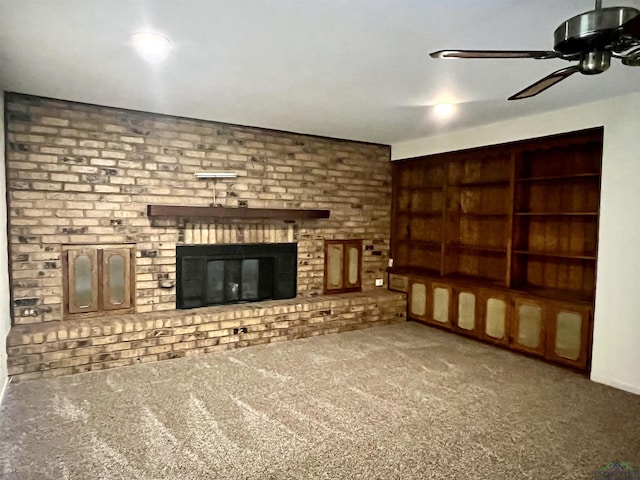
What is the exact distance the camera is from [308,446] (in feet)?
8.42

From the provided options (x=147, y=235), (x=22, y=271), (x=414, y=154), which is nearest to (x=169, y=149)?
(x=147, y=235)

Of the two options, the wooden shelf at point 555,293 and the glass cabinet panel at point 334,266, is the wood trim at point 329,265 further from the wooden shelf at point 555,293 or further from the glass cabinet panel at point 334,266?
the wooden shelf at point 555,293

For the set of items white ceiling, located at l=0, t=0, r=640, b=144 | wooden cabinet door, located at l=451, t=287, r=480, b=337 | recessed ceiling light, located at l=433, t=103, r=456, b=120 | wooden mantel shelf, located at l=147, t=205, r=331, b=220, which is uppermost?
recessed ceiling light, located at l=433, t=103, r=456, b=120

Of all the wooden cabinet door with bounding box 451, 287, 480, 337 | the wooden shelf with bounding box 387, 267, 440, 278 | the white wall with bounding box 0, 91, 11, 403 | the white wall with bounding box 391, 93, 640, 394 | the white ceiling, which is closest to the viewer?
the white ceiling

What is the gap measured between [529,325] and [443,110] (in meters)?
2.28

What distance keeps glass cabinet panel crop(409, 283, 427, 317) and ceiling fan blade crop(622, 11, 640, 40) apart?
163 inches

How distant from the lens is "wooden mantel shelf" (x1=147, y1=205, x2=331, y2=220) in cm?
418

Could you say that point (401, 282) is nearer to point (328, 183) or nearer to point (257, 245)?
point (328, 183)

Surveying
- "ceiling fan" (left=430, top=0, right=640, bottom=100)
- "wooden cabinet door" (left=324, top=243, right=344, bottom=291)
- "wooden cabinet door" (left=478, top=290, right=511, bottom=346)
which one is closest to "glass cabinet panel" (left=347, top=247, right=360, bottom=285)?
"wooden cabinet door" (left=324, top=243, right=344, bottom=291)

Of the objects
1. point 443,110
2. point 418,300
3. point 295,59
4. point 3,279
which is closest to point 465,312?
point 418,300

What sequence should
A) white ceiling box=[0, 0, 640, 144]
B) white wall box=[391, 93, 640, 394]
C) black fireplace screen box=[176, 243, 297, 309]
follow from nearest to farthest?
white ceiling box=[0, 0, 640, 144] < white wall box=[391, 93, 640, 394] < black fireplace screen box=[176, 243, 297, 309]

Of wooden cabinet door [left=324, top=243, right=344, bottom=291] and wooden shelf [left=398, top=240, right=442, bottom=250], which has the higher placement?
wooden shelf [left=398, top=240, right=442, bottom=250]

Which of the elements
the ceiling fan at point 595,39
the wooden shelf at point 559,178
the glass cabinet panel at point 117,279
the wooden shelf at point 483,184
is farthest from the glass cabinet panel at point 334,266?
the ceiling fan at point 595,39

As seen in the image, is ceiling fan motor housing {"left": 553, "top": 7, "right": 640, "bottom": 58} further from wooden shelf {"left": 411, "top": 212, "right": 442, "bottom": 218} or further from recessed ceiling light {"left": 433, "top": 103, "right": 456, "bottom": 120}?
wooden shelf {"left": 411, "top": 212, "right": 442, "bottom": 218}
